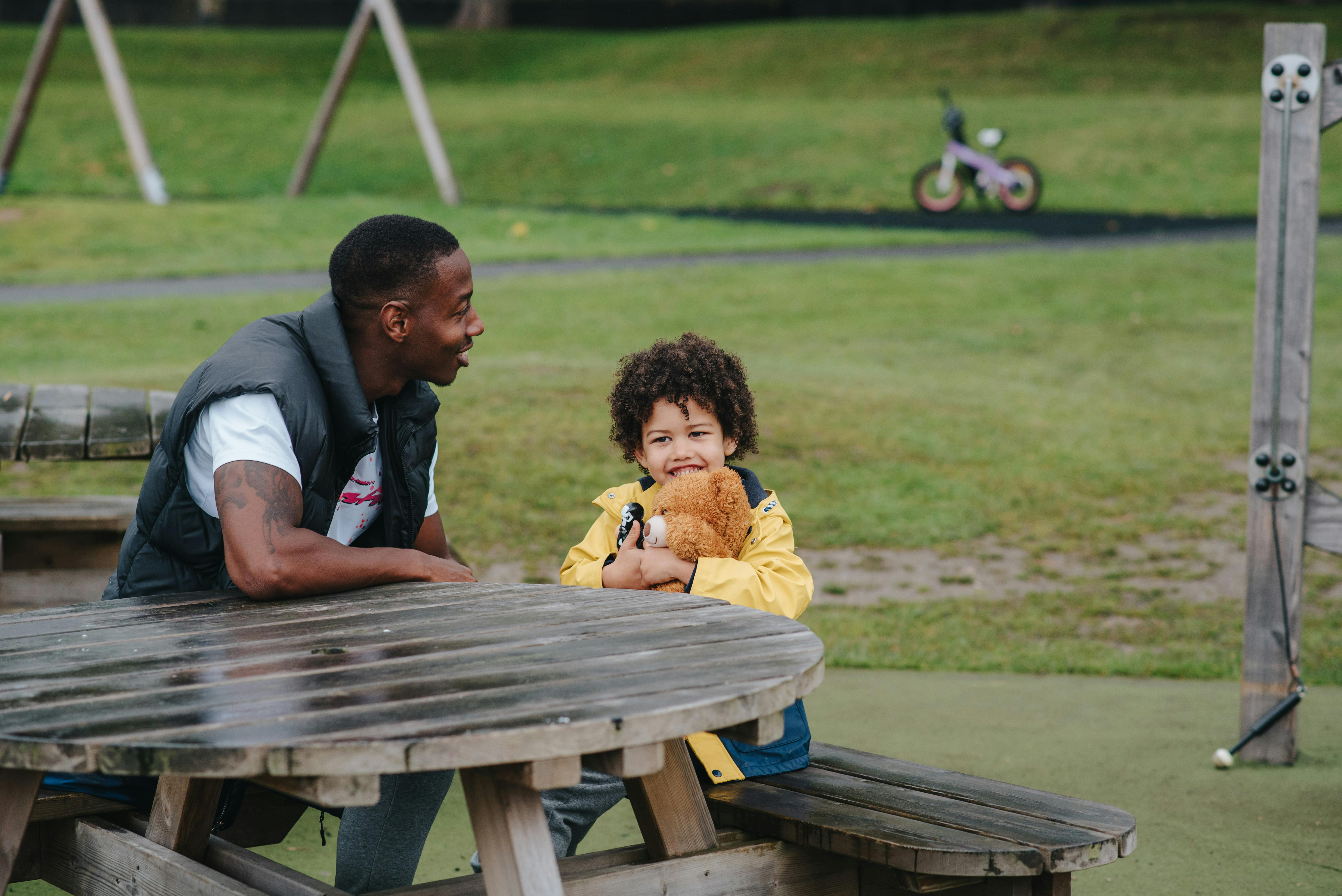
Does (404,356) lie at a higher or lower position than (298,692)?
higher

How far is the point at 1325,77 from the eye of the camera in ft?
13.8

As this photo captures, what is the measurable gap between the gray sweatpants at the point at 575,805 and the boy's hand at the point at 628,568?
42cm

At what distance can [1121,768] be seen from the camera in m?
4.19

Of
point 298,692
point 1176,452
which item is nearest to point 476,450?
point 1176,452

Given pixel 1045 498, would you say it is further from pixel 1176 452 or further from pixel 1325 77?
pixel 1325 77

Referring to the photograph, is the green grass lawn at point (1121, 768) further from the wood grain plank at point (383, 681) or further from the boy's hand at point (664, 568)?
the wood grain plank at point (383, 681)

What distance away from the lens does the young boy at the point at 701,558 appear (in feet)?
9.11

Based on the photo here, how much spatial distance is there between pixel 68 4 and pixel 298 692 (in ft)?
61.1

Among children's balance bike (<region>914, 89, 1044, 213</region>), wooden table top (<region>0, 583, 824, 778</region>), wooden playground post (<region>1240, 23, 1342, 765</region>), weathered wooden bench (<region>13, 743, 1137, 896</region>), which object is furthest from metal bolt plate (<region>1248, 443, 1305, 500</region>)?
children's balance bike (<region>914, 89, 1044, 213</region>)

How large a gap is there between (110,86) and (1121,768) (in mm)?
17419

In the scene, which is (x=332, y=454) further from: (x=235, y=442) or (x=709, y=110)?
→ (x=709, y=110)

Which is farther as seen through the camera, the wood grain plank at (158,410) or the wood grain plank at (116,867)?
the wood grain plank at (158,410)

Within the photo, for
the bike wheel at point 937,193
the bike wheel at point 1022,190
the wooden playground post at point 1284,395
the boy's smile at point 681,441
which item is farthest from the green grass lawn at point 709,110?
the boy's smile at point 681,441

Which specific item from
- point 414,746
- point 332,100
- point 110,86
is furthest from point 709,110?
point 414,746
